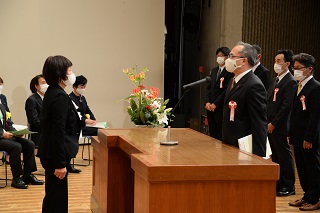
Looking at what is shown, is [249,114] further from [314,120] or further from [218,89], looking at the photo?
[218,89]

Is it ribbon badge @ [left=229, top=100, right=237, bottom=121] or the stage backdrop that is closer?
ribbon badge @ [left=229, top=100, right=237, bottom=121]

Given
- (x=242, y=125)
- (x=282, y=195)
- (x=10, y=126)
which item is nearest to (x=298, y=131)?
(x=282, y=195)

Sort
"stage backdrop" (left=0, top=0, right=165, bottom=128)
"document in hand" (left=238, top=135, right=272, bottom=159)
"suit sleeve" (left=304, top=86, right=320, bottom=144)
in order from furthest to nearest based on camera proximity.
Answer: "stage backdrop" (left=0, top=0, right=165, bottom=128)
"suit sleeve" (left=304, top=86, right=320, bottom=144)
"document in hand" (left=238, top=135, right=272, bottom=159)

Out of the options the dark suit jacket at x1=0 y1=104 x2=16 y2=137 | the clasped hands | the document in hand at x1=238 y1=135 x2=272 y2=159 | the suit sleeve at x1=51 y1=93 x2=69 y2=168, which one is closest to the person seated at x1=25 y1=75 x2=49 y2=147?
the dark suit jacket at x1=0 y1=104 x2=16 y2=137

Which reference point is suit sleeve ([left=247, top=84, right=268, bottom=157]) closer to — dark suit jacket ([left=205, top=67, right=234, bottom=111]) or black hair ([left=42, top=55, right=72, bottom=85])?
black hair ([left=42, top=55, right=72, bottom=85])

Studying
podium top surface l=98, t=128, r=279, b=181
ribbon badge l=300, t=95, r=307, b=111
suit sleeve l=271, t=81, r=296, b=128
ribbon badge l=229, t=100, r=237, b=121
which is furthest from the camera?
suit sleeve l=271, t=81, r=296, b=128

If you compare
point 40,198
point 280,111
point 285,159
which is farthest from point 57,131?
point 285,159

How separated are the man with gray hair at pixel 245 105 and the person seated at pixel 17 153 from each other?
3069mm

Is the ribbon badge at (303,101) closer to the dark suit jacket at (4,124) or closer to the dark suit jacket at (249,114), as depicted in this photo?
the dark suit jacket at (249,114)

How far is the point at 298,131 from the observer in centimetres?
547

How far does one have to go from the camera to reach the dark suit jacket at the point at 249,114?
3797mm

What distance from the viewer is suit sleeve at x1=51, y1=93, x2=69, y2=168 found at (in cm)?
370

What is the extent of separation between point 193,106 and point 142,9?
262 centimetres

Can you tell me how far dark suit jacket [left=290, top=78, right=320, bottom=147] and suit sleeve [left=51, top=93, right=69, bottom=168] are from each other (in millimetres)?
2595
